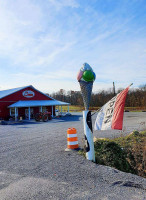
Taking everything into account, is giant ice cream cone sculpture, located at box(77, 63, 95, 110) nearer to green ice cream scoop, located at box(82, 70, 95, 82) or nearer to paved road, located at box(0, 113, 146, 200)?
green ice cream scoop, located at box(82, 70, 95, 82)

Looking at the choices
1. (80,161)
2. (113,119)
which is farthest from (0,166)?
(113,119)

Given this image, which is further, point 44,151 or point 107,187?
point 44,151

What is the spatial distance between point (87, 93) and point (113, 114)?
129cm

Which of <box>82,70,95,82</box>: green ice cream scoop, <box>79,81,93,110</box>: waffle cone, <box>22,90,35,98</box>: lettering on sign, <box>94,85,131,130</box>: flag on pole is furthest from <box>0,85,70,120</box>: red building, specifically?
<box>94,85,131,130</box>: flag on pole

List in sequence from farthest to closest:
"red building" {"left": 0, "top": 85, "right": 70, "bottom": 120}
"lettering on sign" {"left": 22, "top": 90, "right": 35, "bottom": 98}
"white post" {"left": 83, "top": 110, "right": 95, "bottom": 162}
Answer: "lettering on sign" {"left": 22, "top": 90, "right": 35, "bottom": 98}
"red building" {"left": 0, "top": 85, "right": 70, "bottom": 120}
"white post" {"left": 83, "top": 110, "right": 95, "bottom": 162}

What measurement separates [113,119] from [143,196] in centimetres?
200

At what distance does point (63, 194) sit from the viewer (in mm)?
3578

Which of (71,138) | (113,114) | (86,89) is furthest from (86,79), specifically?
(71,138)

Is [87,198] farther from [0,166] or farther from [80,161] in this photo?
[0,166]

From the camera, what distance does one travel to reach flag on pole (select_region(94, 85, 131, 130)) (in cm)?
479

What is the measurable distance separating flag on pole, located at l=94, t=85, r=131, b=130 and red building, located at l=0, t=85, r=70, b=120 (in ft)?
67.8

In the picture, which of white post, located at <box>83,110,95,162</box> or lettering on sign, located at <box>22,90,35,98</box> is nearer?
white post, located at <box>83,110,95,162</box>

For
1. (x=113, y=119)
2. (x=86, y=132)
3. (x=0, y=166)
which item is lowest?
(x=0, y=166)

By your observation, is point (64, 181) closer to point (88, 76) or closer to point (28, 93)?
point (88, 76)
